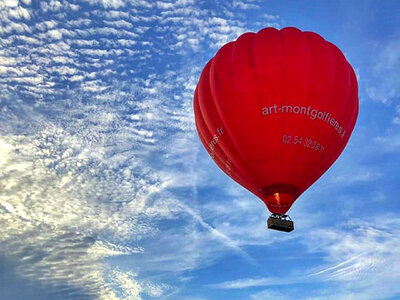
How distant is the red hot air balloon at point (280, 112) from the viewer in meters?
25.8

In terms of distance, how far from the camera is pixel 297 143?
25.9 metres

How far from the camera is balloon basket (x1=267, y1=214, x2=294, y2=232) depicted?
25.6 meters

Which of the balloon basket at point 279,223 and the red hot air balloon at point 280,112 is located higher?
the red hot air balloon at point 280,112

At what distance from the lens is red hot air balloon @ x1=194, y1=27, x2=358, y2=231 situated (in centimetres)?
2584

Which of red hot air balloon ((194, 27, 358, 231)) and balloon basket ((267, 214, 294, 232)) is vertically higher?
red hot air balloon ((194, 27, 358, 231))

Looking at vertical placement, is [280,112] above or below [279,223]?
above

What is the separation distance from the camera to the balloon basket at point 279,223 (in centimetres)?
2558

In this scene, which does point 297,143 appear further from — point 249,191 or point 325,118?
point 249,191

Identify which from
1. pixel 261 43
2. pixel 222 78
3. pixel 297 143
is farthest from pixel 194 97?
pixel 297 143

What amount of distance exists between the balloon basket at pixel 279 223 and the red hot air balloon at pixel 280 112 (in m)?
0.05

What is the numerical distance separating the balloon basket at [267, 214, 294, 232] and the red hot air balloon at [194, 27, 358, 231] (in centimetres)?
5

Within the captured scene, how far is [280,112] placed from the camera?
25.8 m

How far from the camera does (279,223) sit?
25.7 metres

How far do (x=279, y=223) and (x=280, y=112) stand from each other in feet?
19.1
